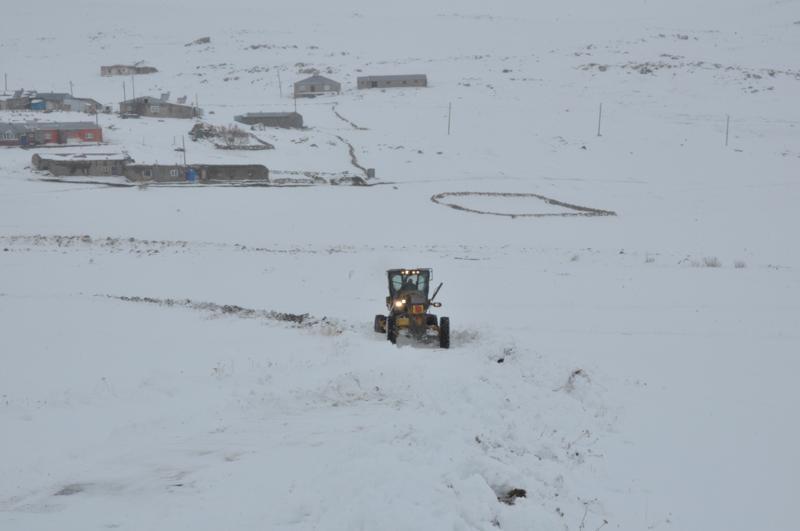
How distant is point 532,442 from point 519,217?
106ft

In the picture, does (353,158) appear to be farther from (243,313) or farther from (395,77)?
(243,313)

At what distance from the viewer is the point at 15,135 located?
56.2 m

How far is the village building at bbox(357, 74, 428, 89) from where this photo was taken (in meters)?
89.4

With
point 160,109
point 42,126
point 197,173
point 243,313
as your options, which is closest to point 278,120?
point 160,109

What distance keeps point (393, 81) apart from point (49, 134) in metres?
45.9

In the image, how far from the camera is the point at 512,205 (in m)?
45.6

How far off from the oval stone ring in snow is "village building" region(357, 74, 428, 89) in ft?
149

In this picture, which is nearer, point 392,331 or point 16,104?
point 392,331

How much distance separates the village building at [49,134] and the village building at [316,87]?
35041 millimetres

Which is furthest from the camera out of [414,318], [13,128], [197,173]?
[13,128]

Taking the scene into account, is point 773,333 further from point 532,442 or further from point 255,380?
point 255,380

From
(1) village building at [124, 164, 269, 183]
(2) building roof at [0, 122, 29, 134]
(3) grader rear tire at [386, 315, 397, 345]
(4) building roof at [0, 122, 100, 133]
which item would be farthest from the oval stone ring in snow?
(2) building roof at [0, 122, 29, 134]

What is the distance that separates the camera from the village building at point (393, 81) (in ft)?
293

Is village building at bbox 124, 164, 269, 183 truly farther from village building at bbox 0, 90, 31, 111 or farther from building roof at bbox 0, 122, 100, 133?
village building at bbox 0, 90, 31, 111
